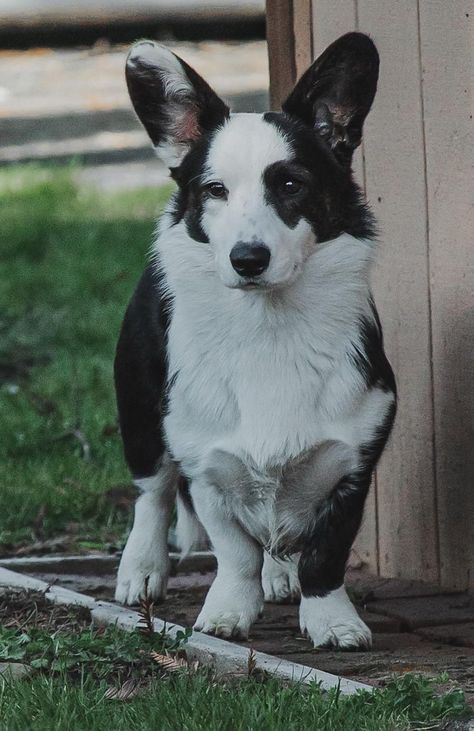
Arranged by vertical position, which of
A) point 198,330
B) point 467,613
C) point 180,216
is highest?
point 180,216

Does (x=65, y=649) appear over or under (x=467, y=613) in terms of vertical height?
over

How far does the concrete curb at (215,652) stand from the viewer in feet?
10.0

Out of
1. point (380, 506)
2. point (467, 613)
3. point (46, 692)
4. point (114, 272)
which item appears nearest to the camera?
point (46, 692)

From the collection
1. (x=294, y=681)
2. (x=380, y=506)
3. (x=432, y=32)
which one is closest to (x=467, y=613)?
(x=380, y=506)

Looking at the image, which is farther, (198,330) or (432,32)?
(432,32)

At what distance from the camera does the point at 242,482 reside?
3629 millimetres

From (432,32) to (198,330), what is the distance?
3.69 ft

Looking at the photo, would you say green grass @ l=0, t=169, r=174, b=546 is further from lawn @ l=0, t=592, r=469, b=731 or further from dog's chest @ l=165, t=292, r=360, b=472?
lawn @ l=0, t=592, r=469, b=731

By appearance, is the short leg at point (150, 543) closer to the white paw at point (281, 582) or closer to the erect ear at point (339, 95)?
the white paw at point (281, 582)

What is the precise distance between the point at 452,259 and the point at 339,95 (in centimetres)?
68

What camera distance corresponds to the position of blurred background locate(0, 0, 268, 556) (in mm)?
5375

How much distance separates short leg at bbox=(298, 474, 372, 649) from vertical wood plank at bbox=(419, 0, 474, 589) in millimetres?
636

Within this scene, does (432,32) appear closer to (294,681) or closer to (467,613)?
(467,613)

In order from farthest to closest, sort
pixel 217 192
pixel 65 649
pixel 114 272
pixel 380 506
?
pixel 114 272, pixel 380 506, pixel 217 192, pixel 65 649
